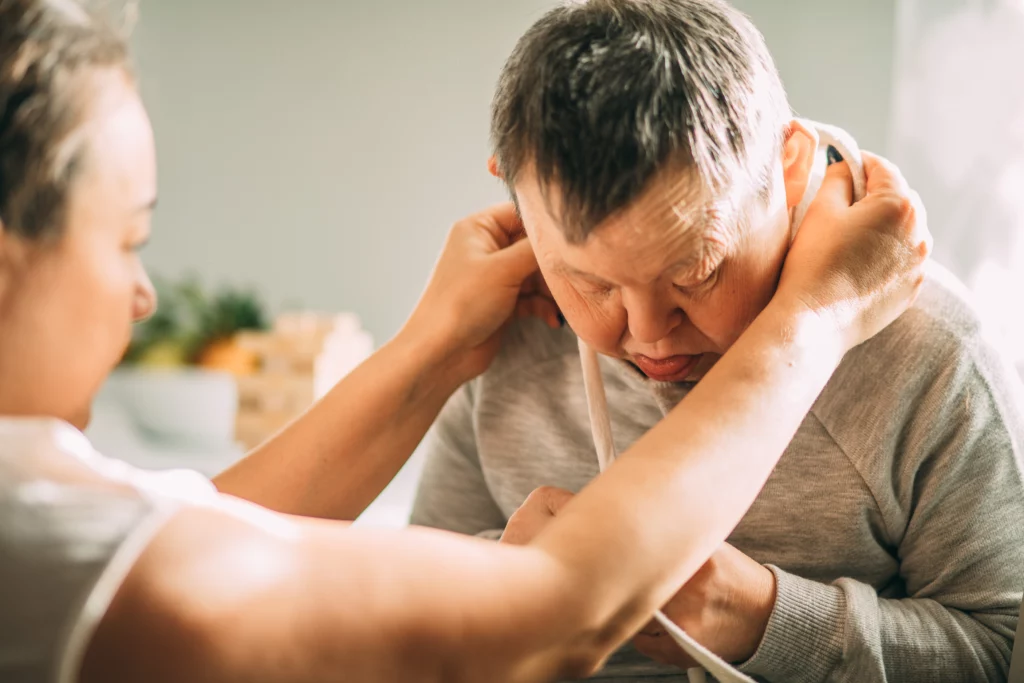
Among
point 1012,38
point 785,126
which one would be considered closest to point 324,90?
point 1012,38

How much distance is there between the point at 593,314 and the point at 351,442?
313mm

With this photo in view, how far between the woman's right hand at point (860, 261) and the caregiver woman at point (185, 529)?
9cm

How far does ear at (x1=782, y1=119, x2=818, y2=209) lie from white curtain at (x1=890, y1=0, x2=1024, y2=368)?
0.39m

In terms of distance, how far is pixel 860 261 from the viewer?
0.76 m

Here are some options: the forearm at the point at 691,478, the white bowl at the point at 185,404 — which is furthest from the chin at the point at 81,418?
the white bowl at the point at 185,404

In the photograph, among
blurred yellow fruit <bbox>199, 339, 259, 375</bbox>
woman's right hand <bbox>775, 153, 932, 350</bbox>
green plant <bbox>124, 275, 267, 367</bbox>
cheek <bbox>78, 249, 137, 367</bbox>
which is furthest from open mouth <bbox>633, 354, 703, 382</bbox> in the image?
green plant <bbox>124, 275, 267, 367</bbox>

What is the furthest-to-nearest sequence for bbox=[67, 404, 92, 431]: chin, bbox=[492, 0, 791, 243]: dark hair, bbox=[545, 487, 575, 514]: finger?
1. bbox=[545, 487, 575, 514]: finger
2. bbox=[492, 0, 791, 243]: dark hair
3. bbox=[67, 404, 92, 431]: chin

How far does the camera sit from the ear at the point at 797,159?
2.77ft

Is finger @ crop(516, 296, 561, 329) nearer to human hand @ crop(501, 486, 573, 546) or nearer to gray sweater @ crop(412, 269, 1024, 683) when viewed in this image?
gray sweater @ crop(412, 269, 1024, 683)

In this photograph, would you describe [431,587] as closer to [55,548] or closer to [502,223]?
[55,548]

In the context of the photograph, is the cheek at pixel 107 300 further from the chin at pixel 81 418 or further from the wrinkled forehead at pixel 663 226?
the wrinkled forehead at pixel 663 226

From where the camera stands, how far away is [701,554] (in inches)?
24.5

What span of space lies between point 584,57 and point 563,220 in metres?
0.12

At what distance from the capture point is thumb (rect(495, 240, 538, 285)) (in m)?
1.00
